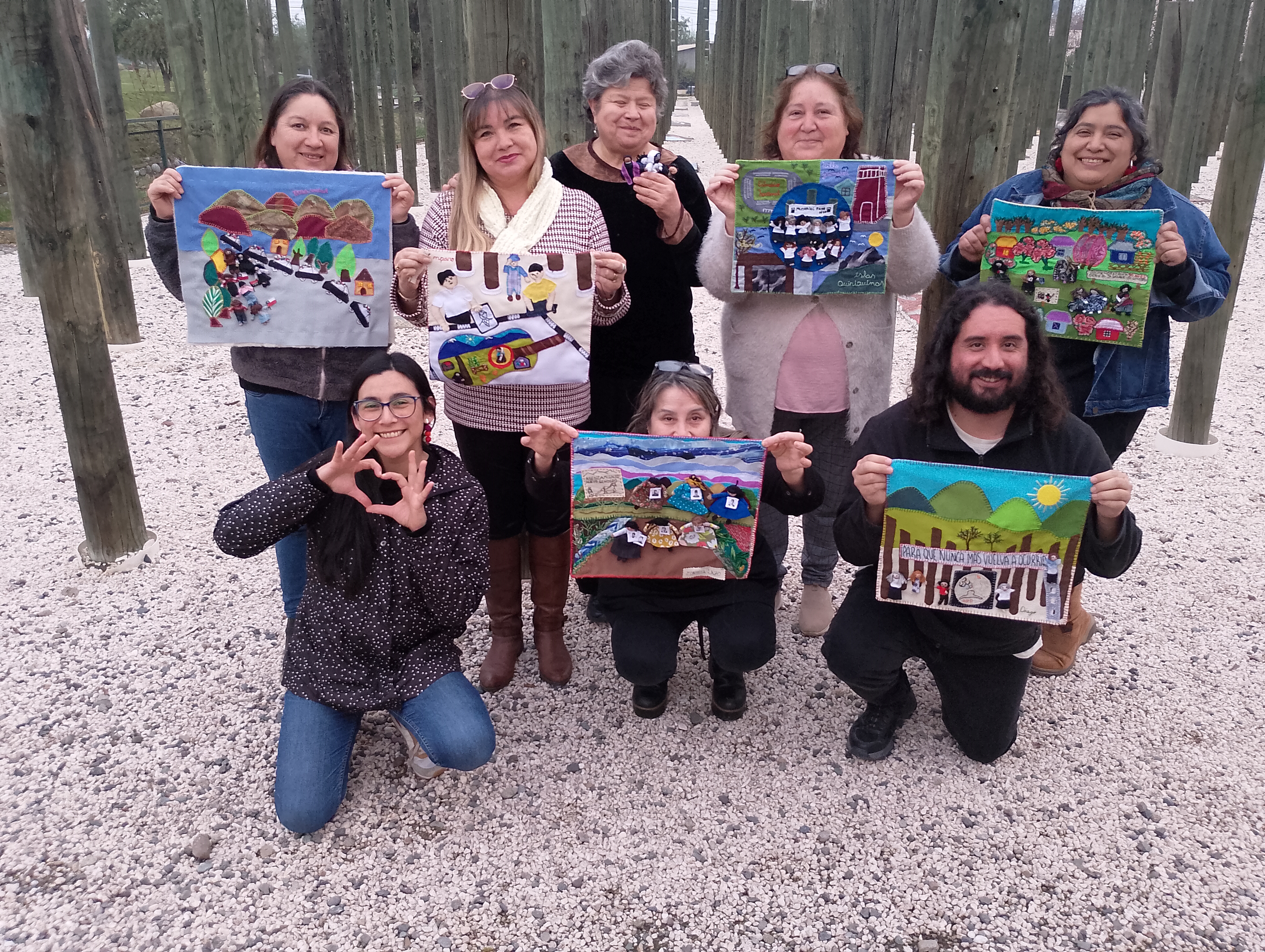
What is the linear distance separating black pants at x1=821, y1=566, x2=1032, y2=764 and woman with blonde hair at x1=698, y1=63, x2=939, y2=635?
0.54 metres

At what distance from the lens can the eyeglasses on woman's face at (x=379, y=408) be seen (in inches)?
112

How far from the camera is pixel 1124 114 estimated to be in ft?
10.3

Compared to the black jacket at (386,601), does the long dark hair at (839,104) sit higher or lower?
higher

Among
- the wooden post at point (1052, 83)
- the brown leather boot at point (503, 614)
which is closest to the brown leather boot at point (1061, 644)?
the brown leather boot at point (503, 614)

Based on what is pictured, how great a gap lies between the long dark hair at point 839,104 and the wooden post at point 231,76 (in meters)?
4.40

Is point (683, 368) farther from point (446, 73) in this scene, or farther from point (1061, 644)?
point (446, 73)

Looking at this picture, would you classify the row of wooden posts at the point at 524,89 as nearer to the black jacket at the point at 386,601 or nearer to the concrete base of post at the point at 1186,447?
the concrete base of post at the point at 1186,447

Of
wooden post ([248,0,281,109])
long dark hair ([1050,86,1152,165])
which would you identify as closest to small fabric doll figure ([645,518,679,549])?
long dark hair ([1050,86,1152,165])

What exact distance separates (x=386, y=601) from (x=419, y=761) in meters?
0.57

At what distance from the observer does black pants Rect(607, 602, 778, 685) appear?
3248mm

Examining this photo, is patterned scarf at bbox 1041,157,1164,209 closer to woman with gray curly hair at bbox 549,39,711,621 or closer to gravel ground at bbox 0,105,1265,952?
woman with gray curly hair at bbox 549,39,711,621

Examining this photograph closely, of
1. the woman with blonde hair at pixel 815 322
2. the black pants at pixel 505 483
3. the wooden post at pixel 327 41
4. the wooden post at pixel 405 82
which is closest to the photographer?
the woman with blonde hair at pixel 815 322

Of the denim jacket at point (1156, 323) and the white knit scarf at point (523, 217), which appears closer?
the white knit scarf at point (523, 217)

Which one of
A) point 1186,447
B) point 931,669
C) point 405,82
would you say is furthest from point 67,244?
point 405,82
